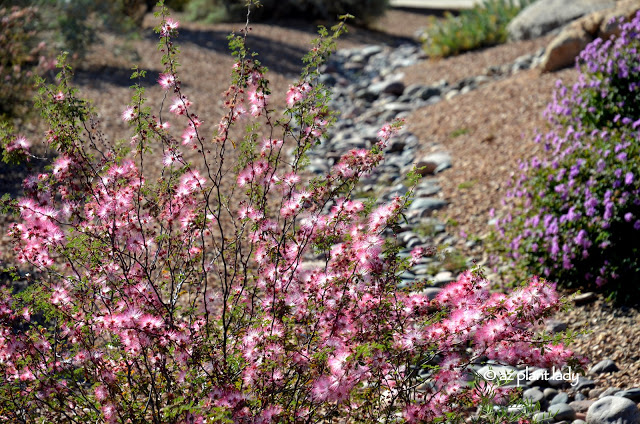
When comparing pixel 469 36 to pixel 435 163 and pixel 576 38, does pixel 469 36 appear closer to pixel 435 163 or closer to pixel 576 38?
pixel 576 38

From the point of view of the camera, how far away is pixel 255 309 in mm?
2861

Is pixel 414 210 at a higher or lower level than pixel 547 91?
lower

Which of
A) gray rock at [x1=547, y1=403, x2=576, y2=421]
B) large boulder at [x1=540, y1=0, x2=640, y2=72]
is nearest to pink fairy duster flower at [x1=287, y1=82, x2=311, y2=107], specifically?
gray rock at [x1=547, y1=403, x2=576, y2=421]

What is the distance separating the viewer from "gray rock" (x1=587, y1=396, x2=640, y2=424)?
299 centimetres

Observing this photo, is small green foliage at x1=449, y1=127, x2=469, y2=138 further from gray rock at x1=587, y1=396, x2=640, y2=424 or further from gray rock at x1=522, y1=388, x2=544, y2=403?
gray rock at x1=587, y1=396, x2=640, y2=424

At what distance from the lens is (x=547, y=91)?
7512mm

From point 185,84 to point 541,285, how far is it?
8.59 meters

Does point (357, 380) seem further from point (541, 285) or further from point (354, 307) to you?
point (541, 285)

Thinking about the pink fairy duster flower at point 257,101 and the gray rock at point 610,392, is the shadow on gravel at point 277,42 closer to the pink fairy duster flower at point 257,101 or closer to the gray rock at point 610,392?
the pink fairy duster flower at point 257,101

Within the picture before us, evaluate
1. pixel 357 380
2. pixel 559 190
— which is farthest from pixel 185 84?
pixel 357 380

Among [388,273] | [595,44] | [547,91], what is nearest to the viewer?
[388,273]

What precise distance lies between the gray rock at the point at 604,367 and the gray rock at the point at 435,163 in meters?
3.51

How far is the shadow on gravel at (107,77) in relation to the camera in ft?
31.5

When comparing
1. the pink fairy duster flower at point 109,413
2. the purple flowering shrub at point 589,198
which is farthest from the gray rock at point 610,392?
the pink fairy duster flower at point 109,413
